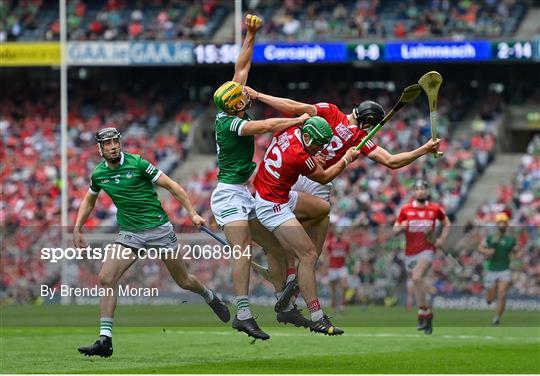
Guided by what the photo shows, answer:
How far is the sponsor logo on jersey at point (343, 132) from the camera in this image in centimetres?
1625

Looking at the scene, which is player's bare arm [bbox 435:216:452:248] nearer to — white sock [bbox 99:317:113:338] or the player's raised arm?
the player's raised arm

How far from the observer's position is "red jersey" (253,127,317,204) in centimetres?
1556

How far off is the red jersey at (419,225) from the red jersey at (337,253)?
4655 mm

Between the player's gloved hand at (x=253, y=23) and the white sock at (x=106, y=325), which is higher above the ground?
the player's gloved hand at (x=253, y=23)

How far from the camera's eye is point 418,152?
15562 millimetres

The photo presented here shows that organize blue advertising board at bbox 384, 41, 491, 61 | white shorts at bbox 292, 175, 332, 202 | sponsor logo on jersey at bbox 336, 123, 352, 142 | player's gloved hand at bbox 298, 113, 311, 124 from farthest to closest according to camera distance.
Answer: blue advertising board at bbox 384, 41, 491, 61, white shorts at bbox 292, 175, 332, 202, sponsor logo on jersey at bbox 336, 123, 352, 142, player's gloved hand at bbox 298, 113, 311, 124

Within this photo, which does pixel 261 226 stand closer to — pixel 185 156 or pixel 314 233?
pixel 314 233

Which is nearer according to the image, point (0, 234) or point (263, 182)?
point (263, 182)

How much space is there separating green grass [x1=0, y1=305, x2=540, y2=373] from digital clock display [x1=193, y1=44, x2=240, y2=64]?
11550mm

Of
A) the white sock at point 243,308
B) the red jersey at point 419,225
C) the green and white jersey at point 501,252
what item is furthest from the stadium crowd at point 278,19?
the white sock at point 243,308

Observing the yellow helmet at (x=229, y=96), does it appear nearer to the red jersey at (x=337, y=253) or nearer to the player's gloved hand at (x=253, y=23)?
the player's gloved hand at (x=253, y=23)

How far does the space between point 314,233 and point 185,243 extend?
373 centimetres

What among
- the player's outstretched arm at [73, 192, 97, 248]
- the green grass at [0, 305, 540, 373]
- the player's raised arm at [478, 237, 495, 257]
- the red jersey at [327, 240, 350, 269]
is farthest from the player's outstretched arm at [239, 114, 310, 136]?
the red jersey at [327, 240, 350, 269]

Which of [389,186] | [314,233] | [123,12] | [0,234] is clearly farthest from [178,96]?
[314,233]
